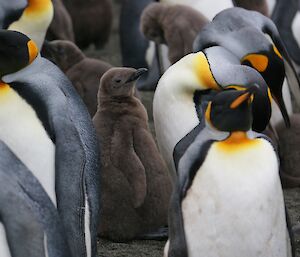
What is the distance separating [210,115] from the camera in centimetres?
470

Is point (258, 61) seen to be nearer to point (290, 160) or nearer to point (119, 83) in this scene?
point (290, 160)

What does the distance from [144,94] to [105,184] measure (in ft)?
→ 10.7

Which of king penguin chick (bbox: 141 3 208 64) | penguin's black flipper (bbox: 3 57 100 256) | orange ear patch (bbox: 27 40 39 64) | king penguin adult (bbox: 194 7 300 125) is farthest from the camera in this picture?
king penguin chick (bbox: 141 3 208 64)

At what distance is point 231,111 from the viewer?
463cm

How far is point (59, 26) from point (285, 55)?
1996 mm

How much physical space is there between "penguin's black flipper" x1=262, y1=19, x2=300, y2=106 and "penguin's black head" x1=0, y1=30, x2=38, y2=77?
1917 millimetres

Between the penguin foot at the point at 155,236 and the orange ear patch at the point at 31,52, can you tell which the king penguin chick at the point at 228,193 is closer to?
the orange ear patch at the point at 31,52

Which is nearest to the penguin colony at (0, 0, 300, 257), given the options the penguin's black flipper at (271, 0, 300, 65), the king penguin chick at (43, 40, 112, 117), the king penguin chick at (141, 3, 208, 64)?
the king penguin chick at (141, 3, 208, 64)

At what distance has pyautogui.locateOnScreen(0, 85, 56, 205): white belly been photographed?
16.1 ft

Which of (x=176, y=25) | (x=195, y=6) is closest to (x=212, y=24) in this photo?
(x=176, y=25)

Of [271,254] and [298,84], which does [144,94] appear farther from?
[271,254]

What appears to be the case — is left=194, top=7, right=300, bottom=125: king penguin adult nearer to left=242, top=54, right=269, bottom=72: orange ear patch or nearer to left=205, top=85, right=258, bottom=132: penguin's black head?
left=242, top=54, right=269, bottom=72: orange ear patch

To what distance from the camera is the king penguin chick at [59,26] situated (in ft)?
27.3

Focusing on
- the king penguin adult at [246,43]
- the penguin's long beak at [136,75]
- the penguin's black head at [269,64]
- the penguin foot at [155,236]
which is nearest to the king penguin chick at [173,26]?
the king penguin adult at [246,43]
